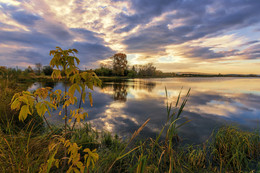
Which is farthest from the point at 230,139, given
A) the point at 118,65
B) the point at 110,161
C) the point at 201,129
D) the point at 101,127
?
the point at 118,65

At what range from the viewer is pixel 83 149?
4.19 m

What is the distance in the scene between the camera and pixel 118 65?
229 ft

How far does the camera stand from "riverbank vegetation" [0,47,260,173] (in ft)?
5.61

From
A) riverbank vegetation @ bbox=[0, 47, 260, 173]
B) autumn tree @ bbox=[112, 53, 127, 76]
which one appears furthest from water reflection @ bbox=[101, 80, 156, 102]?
autumn tree @ bbox=[112, 53, 127, 76]

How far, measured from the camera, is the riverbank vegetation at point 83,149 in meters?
1.71

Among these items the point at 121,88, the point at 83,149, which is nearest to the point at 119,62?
the point at 121,88

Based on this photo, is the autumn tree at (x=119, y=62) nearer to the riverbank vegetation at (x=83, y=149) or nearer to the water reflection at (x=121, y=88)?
the water reflection at (x=121, y=88)

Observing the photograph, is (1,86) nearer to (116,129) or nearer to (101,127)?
(101,127)

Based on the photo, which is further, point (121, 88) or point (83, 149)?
point (121, 88)

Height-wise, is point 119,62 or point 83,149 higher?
point 119,62

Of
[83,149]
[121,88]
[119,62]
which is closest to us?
[83,149]

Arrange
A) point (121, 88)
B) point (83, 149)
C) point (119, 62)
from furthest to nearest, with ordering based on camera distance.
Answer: point (119, 62)
point (121, 88)
point (83, 149)

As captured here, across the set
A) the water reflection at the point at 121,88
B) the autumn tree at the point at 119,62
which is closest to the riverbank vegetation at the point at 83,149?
the water reflection at the point at 121,88

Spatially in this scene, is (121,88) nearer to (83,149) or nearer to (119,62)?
(83,149)
